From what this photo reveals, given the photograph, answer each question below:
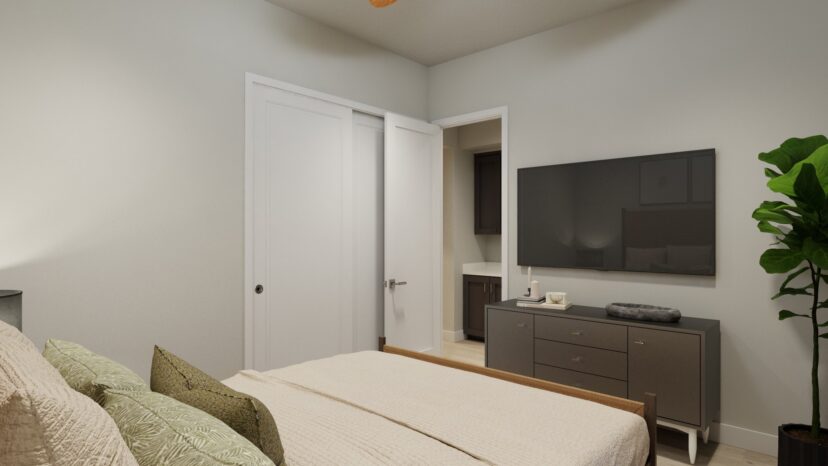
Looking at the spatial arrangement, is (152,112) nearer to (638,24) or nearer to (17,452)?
(17,452)

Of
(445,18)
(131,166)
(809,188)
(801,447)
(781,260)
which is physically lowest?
(801,447)

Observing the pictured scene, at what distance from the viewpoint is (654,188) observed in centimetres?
317

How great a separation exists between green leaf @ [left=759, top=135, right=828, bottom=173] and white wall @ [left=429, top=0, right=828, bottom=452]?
439mm

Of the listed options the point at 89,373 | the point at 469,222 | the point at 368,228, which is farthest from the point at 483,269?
the point at 89,373

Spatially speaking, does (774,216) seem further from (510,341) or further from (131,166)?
(131,166)

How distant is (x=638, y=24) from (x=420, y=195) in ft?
6.99

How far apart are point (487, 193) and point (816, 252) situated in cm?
377

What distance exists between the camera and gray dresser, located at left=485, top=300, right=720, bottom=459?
8.75ft

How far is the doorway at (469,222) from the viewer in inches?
218

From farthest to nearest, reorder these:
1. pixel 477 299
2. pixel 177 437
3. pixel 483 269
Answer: pixel 483 269 < pixel 477 299 < pixel 177 437

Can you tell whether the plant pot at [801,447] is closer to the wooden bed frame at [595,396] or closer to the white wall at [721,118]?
the white wall at [721,118]

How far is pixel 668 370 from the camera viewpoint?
2729mm

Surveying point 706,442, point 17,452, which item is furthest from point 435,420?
point 706,442

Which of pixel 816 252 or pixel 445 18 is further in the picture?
pixel 445 18
